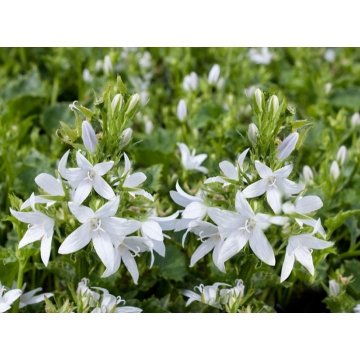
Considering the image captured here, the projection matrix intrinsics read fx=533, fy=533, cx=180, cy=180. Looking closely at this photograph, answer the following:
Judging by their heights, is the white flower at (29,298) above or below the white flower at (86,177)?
below

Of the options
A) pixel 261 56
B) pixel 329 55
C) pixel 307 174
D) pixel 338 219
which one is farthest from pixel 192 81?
pixel 329 55

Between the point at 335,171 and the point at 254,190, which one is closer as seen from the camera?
the point at 254,190

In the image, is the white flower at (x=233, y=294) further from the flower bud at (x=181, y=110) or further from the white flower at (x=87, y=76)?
the white flower at (x=87, y=76)

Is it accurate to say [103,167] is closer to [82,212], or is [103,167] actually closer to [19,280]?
[82,212]

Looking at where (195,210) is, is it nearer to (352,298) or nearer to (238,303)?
(238,303)

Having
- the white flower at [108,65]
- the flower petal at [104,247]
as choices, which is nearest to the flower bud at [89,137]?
the flower petal at [104,247]
